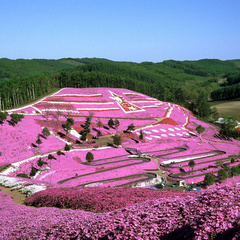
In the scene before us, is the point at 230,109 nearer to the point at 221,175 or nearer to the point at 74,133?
the point at 74,133

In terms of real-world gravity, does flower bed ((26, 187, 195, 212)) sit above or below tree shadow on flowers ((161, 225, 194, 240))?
below

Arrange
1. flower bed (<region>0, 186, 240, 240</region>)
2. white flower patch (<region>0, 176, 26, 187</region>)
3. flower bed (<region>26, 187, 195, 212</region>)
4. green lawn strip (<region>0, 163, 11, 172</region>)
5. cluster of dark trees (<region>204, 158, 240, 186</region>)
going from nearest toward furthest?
flower bed (<region>0, 186, 240, 240</region>) → flower bed (<region>26, 187, 195, 212</region>) → white flower patch (<region>0, 176, 26, 187</region>) → cluster of dark trees (<region>204, 158, 240, 186</region>) → green lawn strip (<region>0, 163, 11, 172</region>)

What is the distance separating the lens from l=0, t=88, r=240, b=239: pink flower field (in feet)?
43.5

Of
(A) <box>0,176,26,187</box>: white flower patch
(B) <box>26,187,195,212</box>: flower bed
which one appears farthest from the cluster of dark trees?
(A) <box>0,176,26,187</box>: white flower patch

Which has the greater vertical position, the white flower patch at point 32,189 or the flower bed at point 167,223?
the flower bed at point 167,223

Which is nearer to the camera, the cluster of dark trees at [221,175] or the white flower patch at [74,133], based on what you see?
the cluster of dark trees at [221,175]

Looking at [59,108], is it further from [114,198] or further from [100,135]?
[114,198]

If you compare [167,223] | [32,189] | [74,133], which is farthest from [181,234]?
[74,133]

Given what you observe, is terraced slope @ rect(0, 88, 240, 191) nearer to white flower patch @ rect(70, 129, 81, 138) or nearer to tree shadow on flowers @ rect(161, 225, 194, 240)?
white flower patch @ rect(70, 129, 81, 138)

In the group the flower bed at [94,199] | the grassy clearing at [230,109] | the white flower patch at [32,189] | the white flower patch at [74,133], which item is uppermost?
the flower bed at [94,199]

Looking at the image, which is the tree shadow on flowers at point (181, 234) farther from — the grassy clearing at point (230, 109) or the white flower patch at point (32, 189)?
the grassy clearing at point (230, 109)

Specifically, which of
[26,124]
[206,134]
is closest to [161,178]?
[26,124]

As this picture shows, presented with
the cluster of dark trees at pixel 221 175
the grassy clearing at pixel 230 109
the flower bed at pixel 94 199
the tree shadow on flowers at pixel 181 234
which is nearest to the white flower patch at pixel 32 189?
the flower bed at pixel 94 199

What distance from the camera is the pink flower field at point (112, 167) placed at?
1326cm
